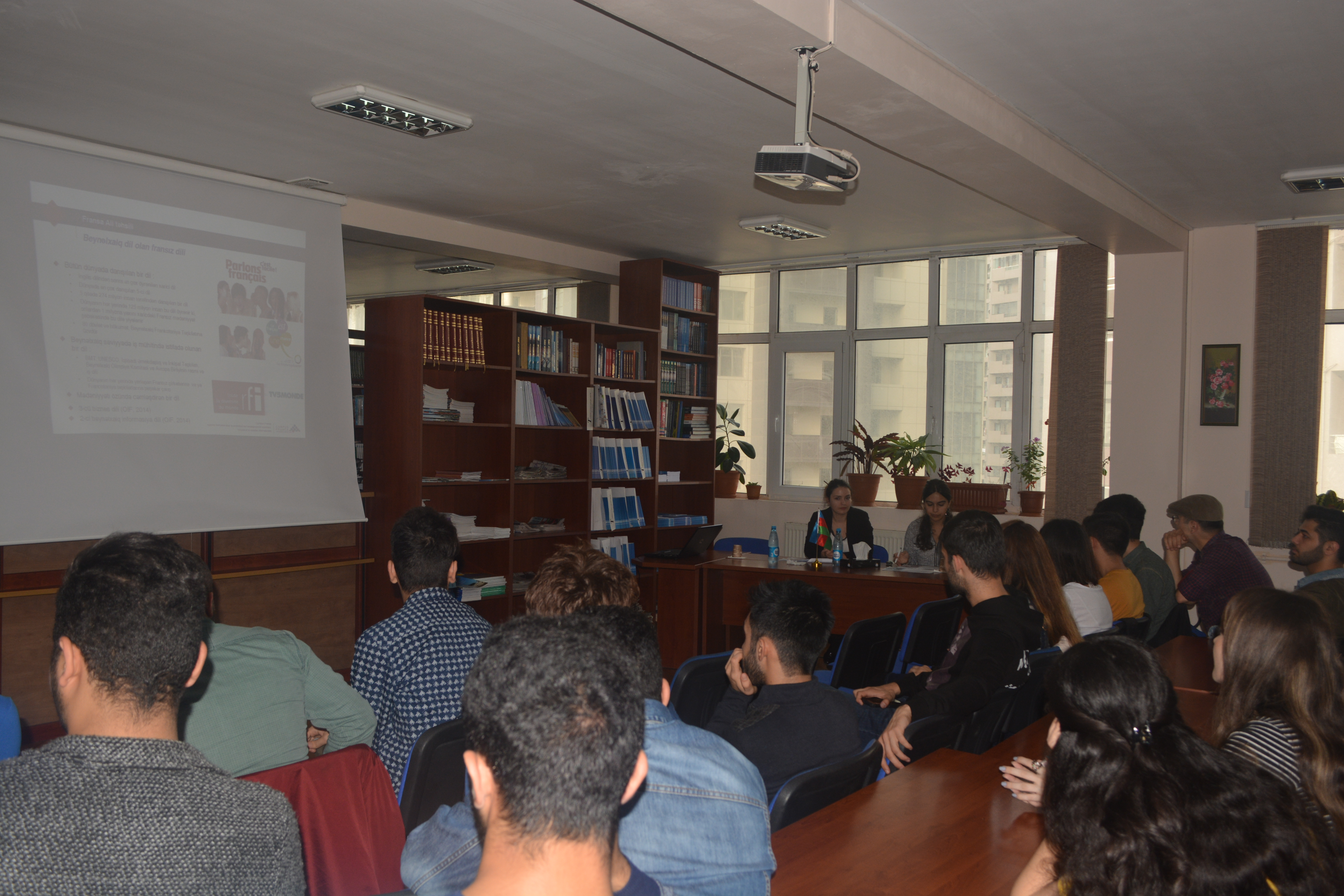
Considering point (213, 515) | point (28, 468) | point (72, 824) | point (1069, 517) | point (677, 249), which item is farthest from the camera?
point (677, 249)

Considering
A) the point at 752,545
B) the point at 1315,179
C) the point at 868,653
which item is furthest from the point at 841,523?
the point at 1315,179

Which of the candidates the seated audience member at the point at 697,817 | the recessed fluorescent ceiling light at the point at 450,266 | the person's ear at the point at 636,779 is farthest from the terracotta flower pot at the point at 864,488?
the person's ear at the point at 636,779

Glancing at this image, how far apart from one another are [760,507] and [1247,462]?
11.2ft

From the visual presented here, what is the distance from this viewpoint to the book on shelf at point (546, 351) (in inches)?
245

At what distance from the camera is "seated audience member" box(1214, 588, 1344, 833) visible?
5.59ft

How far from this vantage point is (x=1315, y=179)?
477 cm

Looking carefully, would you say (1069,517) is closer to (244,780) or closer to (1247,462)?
(1247,462)

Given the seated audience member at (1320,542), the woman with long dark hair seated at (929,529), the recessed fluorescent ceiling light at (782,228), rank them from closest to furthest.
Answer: the seated audience member at (1320,542) < the woman with long dark hair seated at (929,529) < the recessed fluorescent ceiling light at (782,228)

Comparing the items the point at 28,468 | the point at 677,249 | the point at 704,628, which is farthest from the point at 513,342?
the point at 28,468

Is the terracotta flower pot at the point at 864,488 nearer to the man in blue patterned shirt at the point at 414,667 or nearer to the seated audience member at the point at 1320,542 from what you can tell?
the seated audience member at the point at 1320,542

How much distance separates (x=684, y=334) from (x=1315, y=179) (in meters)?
4.23

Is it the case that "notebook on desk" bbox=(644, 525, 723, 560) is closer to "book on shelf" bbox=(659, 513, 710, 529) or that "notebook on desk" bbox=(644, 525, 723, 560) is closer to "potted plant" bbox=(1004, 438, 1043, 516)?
"book on shelf" bbox=(659, 513, 710, 529)

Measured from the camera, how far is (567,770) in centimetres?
92

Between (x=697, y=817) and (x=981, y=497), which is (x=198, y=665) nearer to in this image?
(x=697, y=817)
